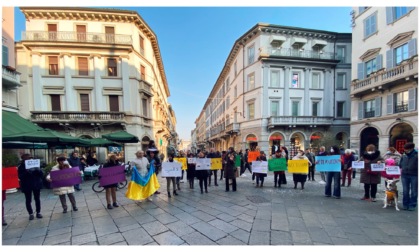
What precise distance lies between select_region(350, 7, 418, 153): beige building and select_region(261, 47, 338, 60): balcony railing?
3460 mm

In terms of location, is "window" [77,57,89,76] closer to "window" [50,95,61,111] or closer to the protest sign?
"window" [50,95,61,111]

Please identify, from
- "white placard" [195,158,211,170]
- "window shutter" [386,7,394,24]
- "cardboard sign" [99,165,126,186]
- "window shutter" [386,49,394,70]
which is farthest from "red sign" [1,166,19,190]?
"window shutter" [386,7,394,24]

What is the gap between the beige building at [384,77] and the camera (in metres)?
13.8

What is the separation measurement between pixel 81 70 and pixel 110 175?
16120 mm

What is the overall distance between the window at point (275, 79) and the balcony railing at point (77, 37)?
1571 cm

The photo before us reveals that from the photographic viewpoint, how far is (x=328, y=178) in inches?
256

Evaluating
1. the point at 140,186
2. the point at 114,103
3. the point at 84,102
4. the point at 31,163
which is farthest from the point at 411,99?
the point at 84,102

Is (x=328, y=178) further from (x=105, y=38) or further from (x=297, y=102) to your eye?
(x=105, y=38)

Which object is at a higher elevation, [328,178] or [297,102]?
[297,102]

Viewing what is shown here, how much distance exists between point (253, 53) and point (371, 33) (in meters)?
11.2

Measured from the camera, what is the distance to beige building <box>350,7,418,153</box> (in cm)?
1375

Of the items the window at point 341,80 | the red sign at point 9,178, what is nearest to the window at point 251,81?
the window at point 341,80
